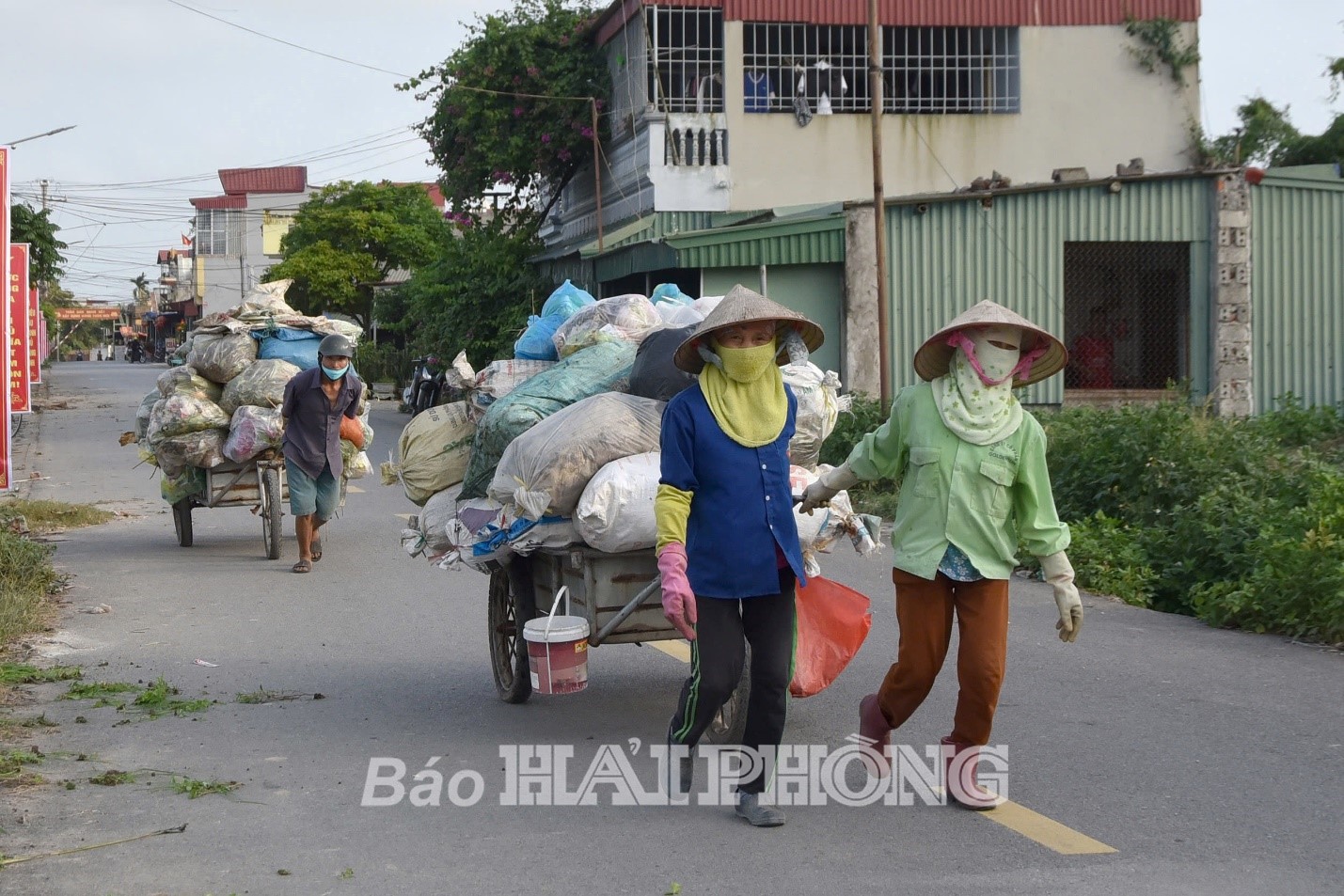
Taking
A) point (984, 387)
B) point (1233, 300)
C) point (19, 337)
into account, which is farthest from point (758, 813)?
point (1233, 300)

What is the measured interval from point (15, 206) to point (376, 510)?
25137 mm

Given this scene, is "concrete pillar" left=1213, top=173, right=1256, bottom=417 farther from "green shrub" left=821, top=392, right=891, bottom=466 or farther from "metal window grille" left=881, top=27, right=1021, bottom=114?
"metal window grille" left=881, top=27, right=1021, bottom=114

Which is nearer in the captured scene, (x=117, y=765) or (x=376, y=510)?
(x=117, y=765)

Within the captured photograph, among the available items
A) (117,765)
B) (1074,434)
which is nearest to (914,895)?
(117,765)

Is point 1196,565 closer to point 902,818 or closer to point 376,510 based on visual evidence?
point 902,818

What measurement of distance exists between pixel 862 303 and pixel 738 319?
1413 centimetres

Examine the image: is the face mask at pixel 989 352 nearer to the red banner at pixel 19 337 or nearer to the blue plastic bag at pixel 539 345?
the blue plastic bag at pixel 539 345

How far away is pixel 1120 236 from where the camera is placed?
19.4 m

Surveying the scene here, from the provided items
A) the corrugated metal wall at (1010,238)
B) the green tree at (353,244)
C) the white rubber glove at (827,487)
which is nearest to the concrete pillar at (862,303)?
the corrugated metal wall at (1010,238)

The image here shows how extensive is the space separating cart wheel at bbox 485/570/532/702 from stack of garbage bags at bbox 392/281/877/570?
32 cm

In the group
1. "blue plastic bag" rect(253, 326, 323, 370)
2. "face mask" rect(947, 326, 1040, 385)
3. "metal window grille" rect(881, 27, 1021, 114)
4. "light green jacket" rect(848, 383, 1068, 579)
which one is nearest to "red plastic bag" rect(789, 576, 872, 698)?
"light green jacket" rect(848, 383, 1068, 579)

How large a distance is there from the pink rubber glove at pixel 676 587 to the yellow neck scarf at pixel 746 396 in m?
0.45

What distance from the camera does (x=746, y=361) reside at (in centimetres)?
494

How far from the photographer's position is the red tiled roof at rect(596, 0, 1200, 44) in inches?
923
